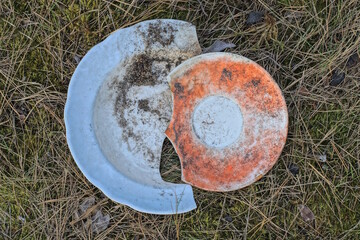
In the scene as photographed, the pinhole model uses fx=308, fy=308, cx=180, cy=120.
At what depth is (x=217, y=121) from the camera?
1.62 meters

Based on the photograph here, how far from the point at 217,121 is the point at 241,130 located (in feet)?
0.44

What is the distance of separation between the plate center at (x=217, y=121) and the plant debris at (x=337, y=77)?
606mm

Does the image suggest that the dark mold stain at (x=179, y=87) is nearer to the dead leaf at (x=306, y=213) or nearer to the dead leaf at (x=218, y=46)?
the dead leaf at (x=218, y=46)

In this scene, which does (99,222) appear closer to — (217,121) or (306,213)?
(217,121)

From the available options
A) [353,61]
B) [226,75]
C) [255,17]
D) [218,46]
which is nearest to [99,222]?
[226,75]

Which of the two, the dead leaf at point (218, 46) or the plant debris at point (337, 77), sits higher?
the dead leaf at point (218, 46)

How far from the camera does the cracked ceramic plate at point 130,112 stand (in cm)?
156

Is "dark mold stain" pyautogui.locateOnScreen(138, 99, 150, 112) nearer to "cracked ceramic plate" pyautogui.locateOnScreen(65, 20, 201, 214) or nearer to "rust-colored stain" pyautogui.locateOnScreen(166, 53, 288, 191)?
"cracked ceramic plate" pyautogui.locateOnScreen(65, 20, 201, 214)

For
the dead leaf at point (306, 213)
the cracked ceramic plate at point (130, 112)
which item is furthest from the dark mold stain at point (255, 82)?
the dead leaf at point (306, 213)

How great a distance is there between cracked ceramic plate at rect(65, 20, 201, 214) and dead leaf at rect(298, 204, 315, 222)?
25.7 inches

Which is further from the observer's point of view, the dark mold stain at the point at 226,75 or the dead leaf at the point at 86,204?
the dead leaf at the point at 86,204

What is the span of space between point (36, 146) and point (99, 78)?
1.95 ft

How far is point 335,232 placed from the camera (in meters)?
1.77

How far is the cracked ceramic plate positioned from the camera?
1564 mm
